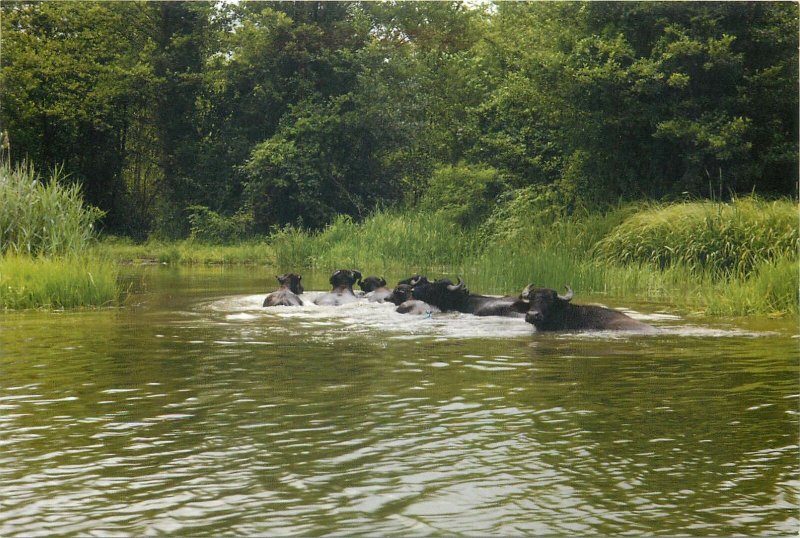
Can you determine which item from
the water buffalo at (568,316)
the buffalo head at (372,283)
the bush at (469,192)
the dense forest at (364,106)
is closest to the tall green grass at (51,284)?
the buffalo head at (372,283)

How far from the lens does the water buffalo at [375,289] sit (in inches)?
790

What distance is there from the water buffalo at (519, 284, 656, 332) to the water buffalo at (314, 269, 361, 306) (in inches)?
208

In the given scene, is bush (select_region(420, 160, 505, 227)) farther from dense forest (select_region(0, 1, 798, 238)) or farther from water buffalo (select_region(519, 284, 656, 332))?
water buffalo (select_region(519, 284, 656, 332))

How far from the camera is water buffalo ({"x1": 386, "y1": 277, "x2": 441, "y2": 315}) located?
18.0 m

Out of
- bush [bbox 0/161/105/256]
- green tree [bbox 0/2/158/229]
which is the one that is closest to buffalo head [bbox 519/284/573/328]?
bush [bbox 0/161/105/256]

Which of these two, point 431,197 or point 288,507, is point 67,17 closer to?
point 431,197

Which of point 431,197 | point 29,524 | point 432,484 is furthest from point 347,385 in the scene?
point 431,197

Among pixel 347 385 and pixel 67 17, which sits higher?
pixel 67 17

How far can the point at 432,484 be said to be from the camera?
21.9 ft

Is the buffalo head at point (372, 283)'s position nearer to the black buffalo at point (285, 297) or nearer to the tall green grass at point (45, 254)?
the black buffalo at point (285, 297)

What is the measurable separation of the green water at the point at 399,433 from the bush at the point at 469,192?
21547mm

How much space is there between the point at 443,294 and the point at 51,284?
260 inches

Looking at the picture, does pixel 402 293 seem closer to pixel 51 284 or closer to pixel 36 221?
pixel 51 284

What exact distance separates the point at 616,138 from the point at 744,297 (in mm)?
16832
